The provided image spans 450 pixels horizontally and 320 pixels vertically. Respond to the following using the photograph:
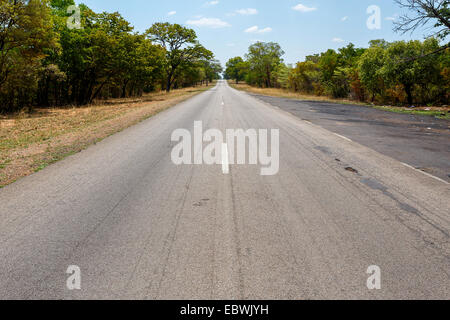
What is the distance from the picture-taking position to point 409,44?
23.8 metres

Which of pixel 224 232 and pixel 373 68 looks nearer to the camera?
pixel 224 232

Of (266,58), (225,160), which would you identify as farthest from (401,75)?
(266,58)

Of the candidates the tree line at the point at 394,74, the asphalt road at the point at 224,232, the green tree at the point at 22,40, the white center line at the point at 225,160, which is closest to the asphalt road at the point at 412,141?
the asphalt road at the point at 224,232

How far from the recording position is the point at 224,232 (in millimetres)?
3656

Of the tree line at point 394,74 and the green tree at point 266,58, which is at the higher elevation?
the green tree at point 266,58

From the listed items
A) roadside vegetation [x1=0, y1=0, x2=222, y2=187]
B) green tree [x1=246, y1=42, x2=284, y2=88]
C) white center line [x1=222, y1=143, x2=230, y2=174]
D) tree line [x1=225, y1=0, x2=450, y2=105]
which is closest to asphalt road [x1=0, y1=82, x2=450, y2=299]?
white center line [x1=222, y1=143, x2=230, y2=174]

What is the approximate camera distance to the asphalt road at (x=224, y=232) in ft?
8.77

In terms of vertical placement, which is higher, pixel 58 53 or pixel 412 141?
pixel 58 53

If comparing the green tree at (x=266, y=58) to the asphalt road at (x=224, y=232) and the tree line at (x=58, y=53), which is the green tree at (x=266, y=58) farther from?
the asphalt road at (x=224, y=232)

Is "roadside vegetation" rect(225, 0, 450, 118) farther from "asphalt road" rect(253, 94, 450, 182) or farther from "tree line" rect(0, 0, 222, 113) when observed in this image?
"tree line" rect(0, 0, 222, 113)

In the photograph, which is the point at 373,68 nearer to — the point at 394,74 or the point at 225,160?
the point at 394,74

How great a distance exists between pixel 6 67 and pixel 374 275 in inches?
1026

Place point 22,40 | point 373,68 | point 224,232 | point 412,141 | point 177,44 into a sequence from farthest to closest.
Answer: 1. point 177,44
2. point 373,68
3. point 22,40
4. point 412,141
5. point 224,232

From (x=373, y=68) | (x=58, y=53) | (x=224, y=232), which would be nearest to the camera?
(x=224, y=232)
